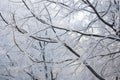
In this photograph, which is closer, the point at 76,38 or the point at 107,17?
the point at 76,38

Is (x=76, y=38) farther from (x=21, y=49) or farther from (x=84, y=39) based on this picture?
(x=21, y=49)

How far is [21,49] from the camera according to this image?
4.08 meters

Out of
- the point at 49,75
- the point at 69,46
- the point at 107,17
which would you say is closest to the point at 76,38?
the point at 69,46

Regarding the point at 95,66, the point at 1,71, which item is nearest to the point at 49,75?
the point at 1,71

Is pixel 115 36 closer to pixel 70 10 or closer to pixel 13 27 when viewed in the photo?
pixel 70 10

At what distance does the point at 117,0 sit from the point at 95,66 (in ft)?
5.05

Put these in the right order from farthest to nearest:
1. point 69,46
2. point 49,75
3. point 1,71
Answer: point 1,71 < point 49,75 < point 69,46

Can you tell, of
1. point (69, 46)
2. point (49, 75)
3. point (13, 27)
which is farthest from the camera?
point (49, 75)

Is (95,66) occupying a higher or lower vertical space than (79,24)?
lower

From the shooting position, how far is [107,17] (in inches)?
194

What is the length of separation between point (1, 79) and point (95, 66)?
9.60 m

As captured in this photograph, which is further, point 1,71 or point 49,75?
point 1,71

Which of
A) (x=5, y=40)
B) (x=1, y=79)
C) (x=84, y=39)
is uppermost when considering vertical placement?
(x=84, y=39)

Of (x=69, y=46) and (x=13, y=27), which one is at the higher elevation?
(x=13, y=27)
